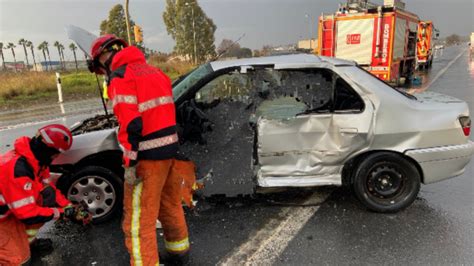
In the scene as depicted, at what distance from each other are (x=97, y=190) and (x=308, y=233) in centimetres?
199

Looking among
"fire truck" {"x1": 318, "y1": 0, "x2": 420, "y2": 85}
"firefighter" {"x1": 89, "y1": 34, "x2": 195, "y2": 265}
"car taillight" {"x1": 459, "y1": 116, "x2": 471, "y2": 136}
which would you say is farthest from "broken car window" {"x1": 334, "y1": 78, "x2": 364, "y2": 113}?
"fire truck" {"x1": 318, "y1": 0, "x2": 420, "y2": 85}

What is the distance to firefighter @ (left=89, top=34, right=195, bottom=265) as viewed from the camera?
2.43 m

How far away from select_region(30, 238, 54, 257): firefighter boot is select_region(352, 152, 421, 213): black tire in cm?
283

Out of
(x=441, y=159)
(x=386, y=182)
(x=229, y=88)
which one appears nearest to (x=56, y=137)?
(x=229, y=88)

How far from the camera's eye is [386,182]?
3.70 metres

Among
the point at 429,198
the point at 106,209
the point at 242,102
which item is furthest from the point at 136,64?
the point at 429,198

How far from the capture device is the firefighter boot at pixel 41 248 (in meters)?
3.26

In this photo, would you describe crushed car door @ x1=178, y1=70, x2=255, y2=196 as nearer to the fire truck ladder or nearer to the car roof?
the car roof

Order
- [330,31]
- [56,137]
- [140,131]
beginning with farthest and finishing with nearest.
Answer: [330,31] < [56,137] < [140,131]

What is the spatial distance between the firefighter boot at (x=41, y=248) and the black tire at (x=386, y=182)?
9.27 feet

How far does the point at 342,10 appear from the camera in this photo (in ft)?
41.1

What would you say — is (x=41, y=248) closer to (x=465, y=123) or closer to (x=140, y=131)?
(x=140, y=131)

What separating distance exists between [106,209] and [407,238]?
2732 mm

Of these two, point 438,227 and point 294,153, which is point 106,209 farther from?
point 438,227
